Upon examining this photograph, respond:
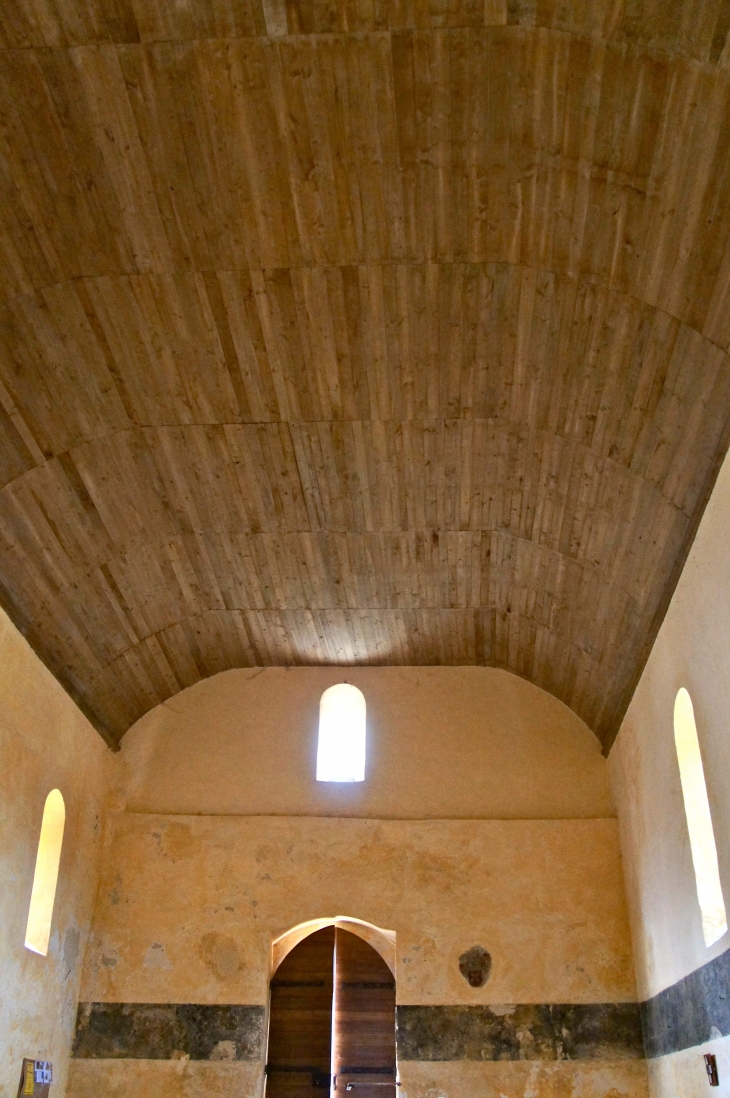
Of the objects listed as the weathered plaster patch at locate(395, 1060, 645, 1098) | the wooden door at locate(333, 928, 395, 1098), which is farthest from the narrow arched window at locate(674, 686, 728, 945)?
the wooden door at locate(333, 928, 395, 1098)

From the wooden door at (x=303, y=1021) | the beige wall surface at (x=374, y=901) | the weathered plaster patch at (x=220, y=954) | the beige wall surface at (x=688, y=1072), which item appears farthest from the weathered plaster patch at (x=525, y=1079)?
the weathered plaster patch at (x=220, y=954)

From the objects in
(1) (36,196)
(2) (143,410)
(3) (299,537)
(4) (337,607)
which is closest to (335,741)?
(4) (337,607)

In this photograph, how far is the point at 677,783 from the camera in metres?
8.49

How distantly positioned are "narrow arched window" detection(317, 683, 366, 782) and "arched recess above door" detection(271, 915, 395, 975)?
5.23ft

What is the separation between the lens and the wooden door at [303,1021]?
10.6 m

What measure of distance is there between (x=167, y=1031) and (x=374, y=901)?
2501mm

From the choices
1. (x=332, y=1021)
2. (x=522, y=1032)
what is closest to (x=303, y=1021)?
(x=332, y=1021)

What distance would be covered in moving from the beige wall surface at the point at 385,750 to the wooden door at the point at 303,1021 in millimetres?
1608

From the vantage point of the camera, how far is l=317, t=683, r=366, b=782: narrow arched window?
11867 mm

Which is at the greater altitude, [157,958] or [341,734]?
[341,734]

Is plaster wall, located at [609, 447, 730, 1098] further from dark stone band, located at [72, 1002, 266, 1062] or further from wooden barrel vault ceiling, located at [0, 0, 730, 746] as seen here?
dark stone band, located at [72, 1002, 266, 1062]

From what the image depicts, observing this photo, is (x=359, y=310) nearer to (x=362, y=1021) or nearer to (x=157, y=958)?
(x=157, y=958)

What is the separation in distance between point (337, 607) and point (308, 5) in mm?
6534

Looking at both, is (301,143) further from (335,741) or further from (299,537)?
(335,741)
